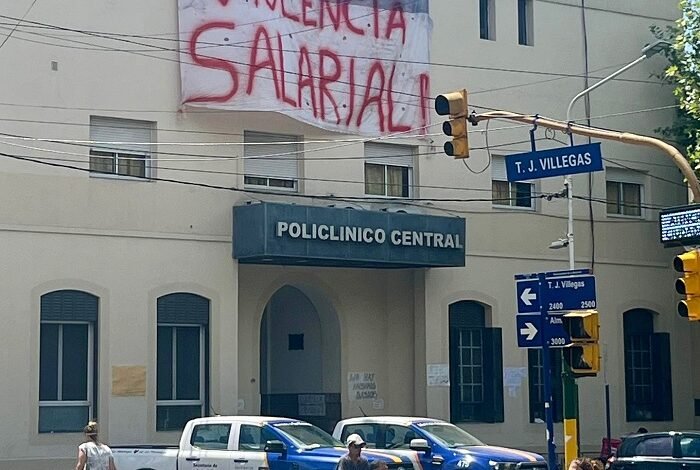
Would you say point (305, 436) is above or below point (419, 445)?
above

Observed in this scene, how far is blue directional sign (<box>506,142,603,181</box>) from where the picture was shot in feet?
61.4

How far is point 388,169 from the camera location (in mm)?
30922

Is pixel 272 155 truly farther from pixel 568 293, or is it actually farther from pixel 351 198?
pixel 568 293

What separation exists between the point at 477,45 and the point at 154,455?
1594 centimetres

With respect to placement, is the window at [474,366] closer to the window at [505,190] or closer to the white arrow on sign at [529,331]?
the window at [505,190]

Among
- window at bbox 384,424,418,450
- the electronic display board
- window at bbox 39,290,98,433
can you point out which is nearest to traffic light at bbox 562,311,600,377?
the electronic display board

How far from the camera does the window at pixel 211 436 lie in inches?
797

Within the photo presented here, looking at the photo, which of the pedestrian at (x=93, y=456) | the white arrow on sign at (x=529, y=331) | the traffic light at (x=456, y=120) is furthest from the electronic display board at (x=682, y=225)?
the pedestrian at (x=93, y=456)

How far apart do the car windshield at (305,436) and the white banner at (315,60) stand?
9.42 m

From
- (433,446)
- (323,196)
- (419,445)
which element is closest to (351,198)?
(323,196)

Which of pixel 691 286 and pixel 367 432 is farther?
pixel 367 432

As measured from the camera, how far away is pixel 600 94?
3469 centimetres

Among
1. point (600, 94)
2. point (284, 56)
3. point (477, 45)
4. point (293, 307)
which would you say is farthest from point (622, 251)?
point (284, 56)

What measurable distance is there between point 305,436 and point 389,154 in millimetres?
11954
